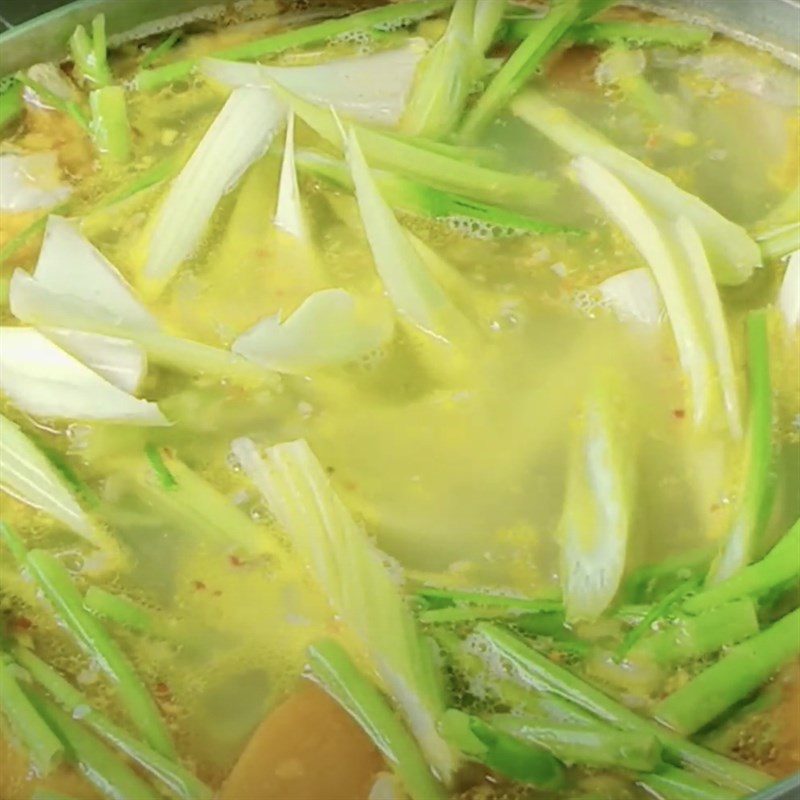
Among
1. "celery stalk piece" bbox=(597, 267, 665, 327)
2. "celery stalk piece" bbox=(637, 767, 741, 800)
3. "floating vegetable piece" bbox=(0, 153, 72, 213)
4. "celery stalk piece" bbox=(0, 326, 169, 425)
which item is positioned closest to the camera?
"celery stalk piece" bbox=(637, 767, 741, 800)

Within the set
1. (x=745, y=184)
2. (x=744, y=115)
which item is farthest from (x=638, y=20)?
(x=745, y=184)

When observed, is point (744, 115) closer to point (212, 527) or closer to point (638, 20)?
point (638, 20)

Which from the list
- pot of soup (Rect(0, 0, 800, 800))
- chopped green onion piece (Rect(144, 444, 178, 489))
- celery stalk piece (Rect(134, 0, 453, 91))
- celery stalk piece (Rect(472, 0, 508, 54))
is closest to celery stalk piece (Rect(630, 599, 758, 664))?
pot of soup (Rect(0, 0, 800, 800))

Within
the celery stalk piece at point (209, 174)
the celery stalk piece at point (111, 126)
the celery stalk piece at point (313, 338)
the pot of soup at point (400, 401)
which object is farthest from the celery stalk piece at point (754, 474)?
the celery stalk piece at point (111, 126)

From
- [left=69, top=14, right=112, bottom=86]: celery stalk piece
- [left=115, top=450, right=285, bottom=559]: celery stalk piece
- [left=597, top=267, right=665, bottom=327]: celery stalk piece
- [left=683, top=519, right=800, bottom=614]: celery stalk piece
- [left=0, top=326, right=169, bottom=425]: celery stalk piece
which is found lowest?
[left=683, top=519, right=800, bottom=614]: celery stalk piece

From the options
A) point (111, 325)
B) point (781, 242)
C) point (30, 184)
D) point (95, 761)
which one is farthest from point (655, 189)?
point (95, 761)

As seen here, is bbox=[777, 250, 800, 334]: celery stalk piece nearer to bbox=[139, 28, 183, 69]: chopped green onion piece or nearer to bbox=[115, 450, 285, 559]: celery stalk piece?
bbox=[115, 450, 285, 559]: celery stalk piece

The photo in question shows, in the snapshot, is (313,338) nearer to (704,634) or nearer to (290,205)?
(290,205)
